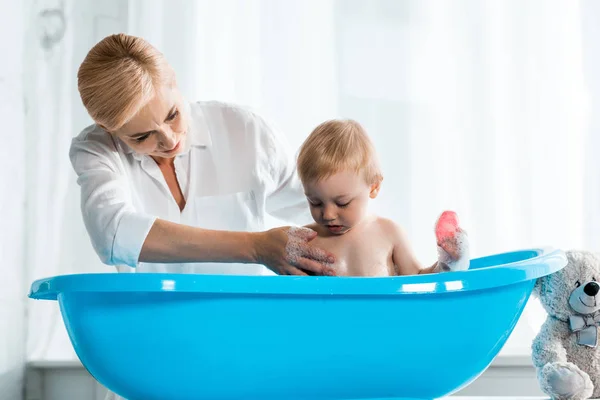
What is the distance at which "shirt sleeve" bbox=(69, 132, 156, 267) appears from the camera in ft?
A: 3.36

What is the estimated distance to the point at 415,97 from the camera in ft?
5.98

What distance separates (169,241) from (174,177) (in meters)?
0.28

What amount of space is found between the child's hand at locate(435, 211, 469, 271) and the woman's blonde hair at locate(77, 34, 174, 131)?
48 cm

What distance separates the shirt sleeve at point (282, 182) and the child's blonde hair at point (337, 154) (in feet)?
0.69

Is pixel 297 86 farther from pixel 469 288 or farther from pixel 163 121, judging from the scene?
pixel 469 288

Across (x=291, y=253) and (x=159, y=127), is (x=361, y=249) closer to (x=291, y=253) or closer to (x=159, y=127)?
(x=291, y=253)

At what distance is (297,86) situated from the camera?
1.87 m

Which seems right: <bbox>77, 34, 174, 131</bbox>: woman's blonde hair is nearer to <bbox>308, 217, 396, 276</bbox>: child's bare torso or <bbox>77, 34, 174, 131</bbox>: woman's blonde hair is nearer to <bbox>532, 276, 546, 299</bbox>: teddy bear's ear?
<bbox>308, 217, 396, 276</bbox>: child's bare torso

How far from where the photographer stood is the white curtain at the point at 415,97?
69.1 inches

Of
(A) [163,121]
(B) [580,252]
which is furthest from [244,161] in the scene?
(B) [580,252]

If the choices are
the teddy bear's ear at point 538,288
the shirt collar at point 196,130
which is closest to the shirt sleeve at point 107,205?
the shirt collar at point 196,130

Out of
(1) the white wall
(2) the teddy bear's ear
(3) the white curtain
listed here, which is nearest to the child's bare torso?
(2) the teddy bear's ear

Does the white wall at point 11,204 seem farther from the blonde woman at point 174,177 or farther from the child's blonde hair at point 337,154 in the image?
the child's blonde hair at point 337,154

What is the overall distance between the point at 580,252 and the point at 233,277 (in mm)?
639
